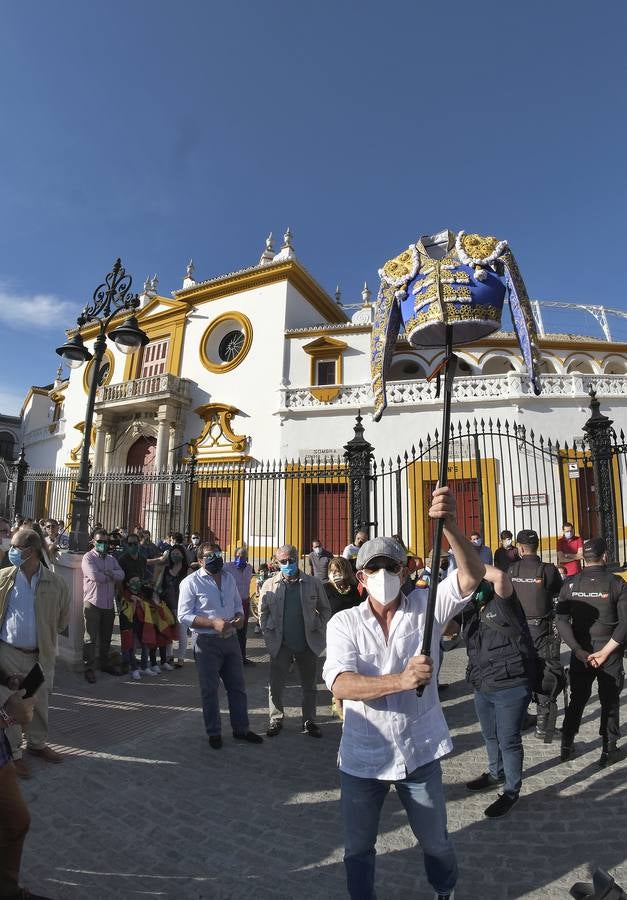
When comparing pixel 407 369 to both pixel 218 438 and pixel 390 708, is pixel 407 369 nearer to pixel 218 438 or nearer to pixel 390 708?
pixel 218 438

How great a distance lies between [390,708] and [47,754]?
137 inches

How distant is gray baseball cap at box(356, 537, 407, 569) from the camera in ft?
7.68

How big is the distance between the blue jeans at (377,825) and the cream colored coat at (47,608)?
3207 millimetres

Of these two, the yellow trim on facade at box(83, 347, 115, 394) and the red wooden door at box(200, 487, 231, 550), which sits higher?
the yellow trim on facade at box(83, 347, 115, 394)

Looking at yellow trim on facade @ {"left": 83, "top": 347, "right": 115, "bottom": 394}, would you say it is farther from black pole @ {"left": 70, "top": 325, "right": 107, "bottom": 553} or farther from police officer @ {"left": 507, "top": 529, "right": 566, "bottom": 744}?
police officer @ {"left": 507, "top": 529, "right": 566, "bottom": 744}

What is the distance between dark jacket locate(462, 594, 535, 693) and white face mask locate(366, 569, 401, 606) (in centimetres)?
177

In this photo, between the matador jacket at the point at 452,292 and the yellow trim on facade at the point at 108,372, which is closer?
the matador jacket at the point at 452,292

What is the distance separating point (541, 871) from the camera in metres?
2.76

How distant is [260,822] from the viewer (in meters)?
3.30

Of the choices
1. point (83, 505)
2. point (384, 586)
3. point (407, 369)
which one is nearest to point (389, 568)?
point (384, 586)

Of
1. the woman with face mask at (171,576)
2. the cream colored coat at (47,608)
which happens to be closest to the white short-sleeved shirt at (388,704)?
the cream colored coat at (47,608)

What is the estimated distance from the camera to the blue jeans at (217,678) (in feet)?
15.0

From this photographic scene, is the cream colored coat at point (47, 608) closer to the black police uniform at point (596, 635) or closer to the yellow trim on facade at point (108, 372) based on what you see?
the black police uniform at point (596, 635)

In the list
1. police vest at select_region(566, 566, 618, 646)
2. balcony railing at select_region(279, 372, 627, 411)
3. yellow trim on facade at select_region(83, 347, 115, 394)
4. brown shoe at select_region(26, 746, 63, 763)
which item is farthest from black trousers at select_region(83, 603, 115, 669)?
yellow trim on facade at select_region(83, 347, 115, 394)
